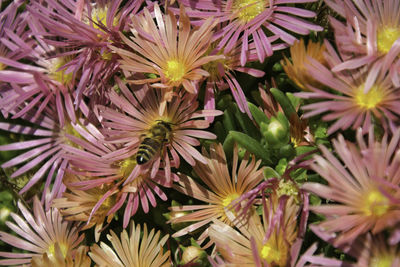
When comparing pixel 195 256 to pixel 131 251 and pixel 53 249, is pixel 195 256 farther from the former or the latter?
pixel 53 249

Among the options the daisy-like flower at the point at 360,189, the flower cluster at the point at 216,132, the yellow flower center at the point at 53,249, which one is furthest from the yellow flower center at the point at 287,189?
the yellow flower center at the point at 53,249

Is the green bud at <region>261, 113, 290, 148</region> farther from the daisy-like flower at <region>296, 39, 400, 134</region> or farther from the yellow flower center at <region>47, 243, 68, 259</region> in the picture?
the yellow flower center at <region>47, 243, 68, 259</region>

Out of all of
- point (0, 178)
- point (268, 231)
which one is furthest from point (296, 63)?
point (0, 178)

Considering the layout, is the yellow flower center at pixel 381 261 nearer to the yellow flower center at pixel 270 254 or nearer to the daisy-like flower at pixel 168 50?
the yellow flower center at pixel 270 254

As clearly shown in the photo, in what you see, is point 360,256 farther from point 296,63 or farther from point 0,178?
point 0,178

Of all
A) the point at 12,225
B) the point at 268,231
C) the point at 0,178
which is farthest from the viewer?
the point at 0,178

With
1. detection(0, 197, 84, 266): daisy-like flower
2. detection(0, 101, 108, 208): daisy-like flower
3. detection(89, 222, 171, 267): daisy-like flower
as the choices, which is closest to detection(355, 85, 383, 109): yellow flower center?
detection(89, 222, 171, 267): daisy-like flower

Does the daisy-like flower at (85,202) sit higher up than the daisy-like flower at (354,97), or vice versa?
the daisy-like flower at (354,97)
